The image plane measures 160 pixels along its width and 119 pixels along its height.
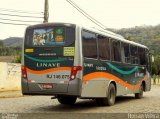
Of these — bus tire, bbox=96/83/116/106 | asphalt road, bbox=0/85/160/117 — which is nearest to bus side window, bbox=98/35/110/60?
bus tire, bbox=96/83/116/106

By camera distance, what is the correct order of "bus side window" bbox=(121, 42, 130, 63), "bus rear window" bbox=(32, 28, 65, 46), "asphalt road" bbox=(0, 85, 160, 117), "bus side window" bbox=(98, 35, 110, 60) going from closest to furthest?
"asphalt road" bbox=(0, 85, 160, 117)
"bus rear window" bbox=(32, 28, 65, 46)
"bus side window" bbox=(98, 35, 110, 60)
"bus side window" bbox=(121, 42, 130, 63)

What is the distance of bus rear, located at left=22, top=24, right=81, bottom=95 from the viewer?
1462 centimetres

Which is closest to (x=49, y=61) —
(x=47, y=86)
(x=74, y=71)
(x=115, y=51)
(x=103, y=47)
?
(x=47, y=86)

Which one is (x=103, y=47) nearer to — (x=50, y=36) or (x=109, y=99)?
(x=109, y=99)

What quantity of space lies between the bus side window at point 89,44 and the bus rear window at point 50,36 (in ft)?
1.86

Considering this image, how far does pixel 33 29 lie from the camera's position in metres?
15.7

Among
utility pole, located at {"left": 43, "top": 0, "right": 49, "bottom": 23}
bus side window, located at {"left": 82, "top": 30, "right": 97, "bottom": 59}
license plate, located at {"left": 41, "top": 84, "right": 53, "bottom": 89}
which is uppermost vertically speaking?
utility pole, located at {"left": 43, "top": 0, "right": 49, "bottom": 23}

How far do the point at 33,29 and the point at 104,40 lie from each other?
10.6 ft

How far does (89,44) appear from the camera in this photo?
15.6 metres

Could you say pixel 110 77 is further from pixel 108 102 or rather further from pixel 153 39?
pixel 153 39

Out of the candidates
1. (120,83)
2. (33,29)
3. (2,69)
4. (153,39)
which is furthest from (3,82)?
(153,39)

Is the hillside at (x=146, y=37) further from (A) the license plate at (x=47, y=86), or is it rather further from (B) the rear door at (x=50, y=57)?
(A) the license plate at (x=47, y=86)

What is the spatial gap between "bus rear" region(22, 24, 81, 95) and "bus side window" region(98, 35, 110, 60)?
2.07m

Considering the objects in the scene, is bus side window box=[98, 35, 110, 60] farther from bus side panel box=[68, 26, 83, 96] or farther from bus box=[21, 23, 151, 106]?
bus side panel box=[68, 26, 83, 96]
